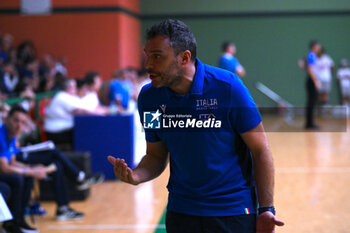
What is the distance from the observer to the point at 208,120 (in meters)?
1.86

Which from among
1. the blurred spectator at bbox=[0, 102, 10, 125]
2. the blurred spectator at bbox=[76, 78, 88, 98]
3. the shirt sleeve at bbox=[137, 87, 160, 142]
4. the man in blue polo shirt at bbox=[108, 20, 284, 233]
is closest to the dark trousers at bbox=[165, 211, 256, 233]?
the man in blue polo shirt at bbox=[108, 20, 284, 233]

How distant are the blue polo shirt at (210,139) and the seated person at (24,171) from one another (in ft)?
8.95

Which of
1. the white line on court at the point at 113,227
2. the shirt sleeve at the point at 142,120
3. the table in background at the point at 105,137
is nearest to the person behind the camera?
the shirt sleeve at the point at 142,120

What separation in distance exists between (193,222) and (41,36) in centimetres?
1188

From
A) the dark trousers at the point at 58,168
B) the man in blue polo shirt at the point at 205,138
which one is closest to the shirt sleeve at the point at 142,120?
the man in blue polo shirt at the point at 205,138

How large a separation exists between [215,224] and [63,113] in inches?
188

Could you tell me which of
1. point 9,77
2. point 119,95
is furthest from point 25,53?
point 119,95

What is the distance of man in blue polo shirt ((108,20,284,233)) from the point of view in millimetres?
1823

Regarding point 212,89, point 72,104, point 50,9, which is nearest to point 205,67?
point 212,89

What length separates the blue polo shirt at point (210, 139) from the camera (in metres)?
1.86

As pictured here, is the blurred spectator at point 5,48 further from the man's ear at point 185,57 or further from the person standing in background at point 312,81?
the man's ear at point 185,57

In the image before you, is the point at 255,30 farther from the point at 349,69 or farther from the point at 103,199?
the point at 103,199

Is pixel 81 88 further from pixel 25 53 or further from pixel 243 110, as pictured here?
pixel 25 53

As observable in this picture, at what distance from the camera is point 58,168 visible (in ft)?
16.9
